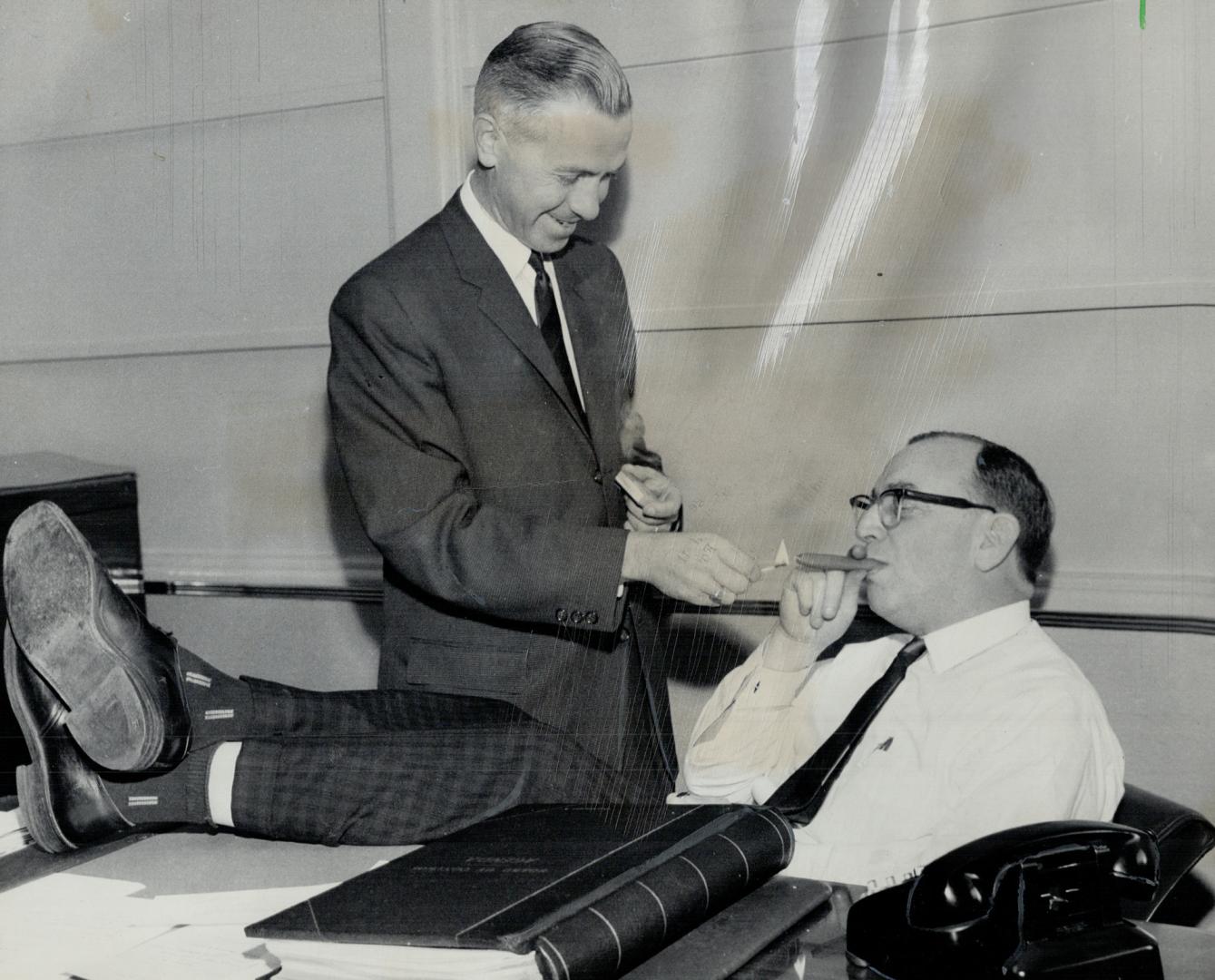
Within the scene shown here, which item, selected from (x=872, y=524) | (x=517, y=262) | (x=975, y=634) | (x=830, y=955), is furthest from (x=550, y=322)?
(x=830, y=955)

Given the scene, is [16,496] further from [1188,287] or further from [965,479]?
[1188,287]

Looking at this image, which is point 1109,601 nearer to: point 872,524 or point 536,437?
point 872,524

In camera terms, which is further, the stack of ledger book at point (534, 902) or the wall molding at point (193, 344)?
the wall molding at point (193, 344)

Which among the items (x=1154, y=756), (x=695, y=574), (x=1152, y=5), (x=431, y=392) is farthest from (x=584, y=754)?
(x=1152, y=5)

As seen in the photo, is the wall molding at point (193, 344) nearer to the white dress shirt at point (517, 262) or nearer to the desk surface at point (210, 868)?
the white dress shirt at point (517, 262)

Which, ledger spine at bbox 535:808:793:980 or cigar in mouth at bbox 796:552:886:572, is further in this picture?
cigar in mouth at bbox 796:552:886:572

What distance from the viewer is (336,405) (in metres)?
0.91

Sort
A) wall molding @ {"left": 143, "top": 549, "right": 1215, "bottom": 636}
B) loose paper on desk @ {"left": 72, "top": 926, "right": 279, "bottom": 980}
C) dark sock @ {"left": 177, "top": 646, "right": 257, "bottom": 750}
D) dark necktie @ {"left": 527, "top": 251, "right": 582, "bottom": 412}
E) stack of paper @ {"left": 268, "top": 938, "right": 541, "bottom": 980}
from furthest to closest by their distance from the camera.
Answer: dark sock @ {"left": 177, "top": 646, "right": 257, "bottom": 750} → dark necktie @ {"left": 527, "top": 251, "right": 582, "bottom": 412} → wall molding @ {"left": 143, "top": 549, "right": 1215, "bottom": 636} → loose paper on desk @ {"left": 72, "top": 926, "right": 279, "bottom": 980} → stack of paper @ {"left": 268, "top": 938, "right": 541, "bottom": 980}

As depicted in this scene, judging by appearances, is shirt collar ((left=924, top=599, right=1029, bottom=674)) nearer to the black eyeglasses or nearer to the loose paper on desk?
the black eyeglasses

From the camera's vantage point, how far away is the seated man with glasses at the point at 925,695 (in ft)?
2.45

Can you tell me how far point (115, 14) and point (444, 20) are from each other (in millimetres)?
317

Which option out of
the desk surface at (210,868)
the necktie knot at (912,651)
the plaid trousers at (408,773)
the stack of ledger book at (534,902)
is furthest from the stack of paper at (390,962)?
the necktie knot at (912,651)

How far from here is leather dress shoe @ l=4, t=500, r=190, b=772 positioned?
91cm

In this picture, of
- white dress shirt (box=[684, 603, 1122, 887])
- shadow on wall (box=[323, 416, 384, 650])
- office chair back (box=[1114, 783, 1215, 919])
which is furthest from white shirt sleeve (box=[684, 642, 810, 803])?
shadow on wall (box=[323, 416, 384, 650])
